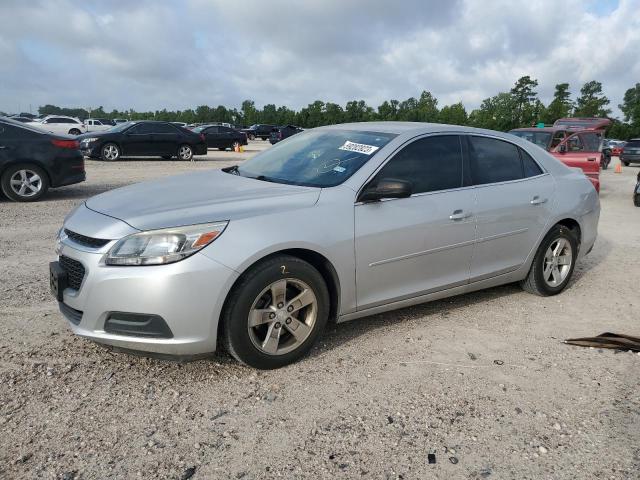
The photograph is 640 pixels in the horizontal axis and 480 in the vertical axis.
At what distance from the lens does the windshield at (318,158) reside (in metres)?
3.97

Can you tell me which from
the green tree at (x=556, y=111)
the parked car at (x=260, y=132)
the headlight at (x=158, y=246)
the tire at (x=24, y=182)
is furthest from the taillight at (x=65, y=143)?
the green tree at (x=556, y=111)

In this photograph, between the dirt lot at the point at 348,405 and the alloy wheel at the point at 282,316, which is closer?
the dirt lot at the point at 348,405

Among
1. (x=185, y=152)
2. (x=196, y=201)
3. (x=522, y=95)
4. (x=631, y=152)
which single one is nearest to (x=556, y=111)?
(x=522, y=95)

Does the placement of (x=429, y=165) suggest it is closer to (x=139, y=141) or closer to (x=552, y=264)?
(x=552, y=264)

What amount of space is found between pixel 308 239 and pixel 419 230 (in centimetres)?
95

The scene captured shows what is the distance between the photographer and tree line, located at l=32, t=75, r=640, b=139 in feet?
226

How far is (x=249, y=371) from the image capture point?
11.5 feet

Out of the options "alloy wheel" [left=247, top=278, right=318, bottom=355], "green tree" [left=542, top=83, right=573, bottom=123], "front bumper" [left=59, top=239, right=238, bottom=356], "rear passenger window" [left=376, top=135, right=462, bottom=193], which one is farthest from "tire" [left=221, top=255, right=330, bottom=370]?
"green tree" [left=542, top=83, right=573, bottom=123]

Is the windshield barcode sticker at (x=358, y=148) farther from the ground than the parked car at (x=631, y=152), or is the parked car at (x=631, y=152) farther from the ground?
the windshield barcode sticker at (x=358, y=148)

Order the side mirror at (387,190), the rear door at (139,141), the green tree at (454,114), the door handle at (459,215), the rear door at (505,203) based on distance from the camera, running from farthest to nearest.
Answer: the green tree at (454,114), the rear door at (139,141), the rear door at (505,203), the door handle at (459,215), the side mirror at (387,190)

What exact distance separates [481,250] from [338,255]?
1442 millimetres

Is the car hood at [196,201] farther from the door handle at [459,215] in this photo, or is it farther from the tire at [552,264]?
the tire at [552,264]

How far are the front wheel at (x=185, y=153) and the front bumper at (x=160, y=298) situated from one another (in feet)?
58.2

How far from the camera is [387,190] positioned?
3738 millimetres
